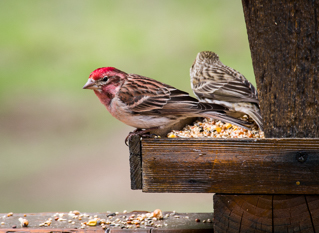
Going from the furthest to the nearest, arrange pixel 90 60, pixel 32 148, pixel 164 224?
pixel 90 60, pixel 32 148, pixel 164 224

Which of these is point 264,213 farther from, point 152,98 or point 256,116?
point 256,116

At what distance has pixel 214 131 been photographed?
4918 mm

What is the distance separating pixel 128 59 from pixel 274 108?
28.4 ft

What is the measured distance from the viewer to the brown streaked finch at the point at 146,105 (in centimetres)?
458

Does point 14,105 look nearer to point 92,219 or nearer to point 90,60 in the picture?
point 90,60

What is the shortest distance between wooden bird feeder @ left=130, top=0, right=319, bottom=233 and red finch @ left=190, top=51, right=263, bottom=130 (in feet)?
3.51

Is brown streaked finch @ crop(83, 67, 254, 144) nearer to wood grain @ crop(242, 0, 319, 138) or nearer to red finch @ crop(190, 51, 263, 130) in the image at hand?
wood grain @ crop(242, 0, 319, 138)

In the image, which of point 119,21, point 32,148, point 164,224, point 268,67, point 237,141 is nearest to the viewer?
Answer: point 237,141

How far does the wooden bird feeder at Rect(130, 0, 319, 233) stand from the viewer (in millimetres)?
3707

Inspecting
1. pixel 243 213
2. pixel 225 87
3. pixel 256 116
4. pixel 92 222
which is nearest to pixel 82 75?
pixel 225 87

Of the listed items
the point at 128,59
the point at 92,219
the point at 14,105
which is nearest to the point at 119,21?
the point at 128,59

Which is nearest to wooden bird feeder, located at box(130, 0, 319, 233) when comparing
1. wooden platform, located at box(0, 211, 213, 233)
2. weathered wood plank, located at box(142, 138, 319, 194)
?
weathered wood plank, located at box(142, 138, 319, 194)

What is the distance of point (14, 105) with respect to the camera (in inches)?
490

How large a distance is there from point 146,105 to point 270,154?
1.25 m
